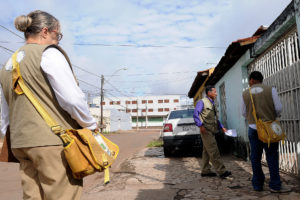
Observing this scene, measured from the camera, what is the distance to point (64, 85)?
1591mm

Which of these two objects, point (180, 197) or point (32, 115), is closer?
point (32, 115)

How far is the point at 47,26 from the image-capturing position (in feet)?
5.88

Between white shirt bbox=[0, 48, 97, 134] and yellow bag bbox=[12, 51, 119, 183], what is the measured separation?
0.10 metres

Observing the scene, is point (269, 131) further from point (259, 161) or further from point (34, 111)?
point (34, 111)

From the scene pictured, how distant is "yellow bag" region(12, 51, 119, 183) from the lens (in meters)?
1.55

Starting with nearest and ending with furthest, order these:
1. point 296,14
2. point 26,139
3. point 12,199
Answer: point 26,139
point 296,14
point 12,199

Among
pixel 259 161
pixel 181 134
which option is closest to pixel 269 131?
pixel 259 161

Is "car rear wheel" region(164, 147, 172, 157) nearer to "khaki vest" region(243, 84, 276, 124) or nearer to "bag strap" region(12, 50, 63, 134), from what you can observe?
"khaki vest" region(243, 84, 276, 124)

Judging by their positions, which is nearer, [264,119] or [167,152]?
[264,119]

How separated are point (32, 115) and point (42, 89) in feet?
0.54

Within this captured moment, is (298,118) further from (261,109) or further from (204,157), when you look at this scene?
(204,157)

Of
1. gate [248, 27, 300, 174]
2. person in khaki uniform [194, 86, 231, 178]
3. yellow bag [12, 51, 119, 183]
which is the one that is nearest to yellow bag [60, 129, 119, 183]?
yellow bag [12, 51, 119, 183]

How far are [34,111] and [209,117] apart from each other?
389 centimetres

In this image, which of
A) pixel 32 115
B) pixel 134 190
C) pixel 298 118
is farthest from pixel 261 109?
pixel 32 115
